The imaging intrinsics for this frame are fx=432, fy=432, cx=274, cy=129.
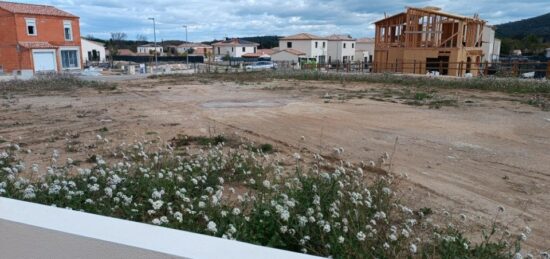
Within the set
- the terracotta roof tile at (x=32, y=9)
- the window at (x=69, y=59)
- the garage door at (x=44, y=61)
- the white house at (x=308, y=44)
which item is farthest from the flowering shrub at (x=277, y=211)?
the white house at (x=308, y=44)

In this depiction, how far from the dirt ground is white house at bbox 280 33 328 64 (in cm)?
5696

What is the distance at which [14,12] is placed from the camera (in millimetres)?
39688

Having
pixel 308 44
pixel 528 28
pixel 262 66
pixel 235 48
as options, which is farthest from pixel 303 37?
pixel 528 28

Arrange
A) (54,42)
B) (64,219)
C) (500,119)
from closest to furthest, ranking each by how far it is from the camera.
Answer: (64,219)
(500,119)
(54,42)

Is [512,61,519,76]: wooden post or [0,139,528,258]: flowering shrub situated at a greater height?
[512,61,519,76]: wooden post

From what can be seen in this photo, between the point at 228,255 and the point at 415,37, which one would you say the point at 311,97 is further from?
the point at 415,37

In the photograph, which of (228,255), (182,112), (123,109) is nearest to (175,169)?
(228,255)

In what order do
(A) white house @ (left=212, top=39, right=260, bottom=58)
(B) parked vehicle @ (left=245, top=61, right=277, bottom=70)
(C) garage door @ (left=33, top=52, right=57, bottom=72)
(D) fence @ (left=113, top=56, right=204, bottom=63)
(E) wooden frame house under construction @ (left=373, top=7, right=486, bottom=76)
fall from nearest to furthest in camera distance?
(E) wooden frame house under construction @ (left=373, top=7, right=486, bottom=76) < (C) garage door @ (left=33, top=52, right=57, bottom=72) < (B) parked vehicle @ (left=245, top=61, right=277, bottom=70) < (D) fence @ (left=113, top=56, right=204, bottom=63) < (A) white house @ (left=212, top=39, right=260, bottom=58)

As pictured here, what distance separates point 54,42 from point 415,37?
34.7 m

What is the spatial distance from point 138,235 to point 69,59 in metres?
49.4

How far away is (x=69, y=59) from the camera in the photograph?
45.6 metres

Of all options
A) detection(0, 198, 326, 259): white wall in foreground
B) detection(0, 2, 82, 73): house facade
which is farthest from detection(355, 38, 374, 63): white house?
detection(0, 198, 326, 259): white wall in foreground

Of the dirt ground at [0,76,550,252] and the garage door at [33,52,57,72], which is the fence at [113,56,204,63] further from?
the dirt ground at [0,76,550,252]

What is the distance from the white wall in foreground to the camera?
1.58 metres
